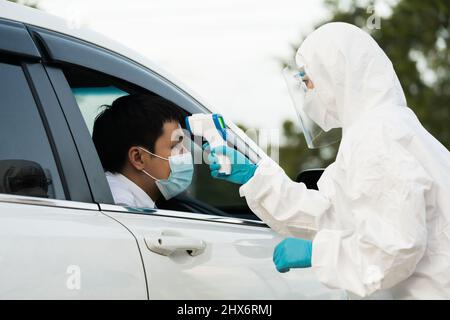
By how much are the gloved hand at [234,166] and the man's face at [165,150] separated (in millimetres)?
334

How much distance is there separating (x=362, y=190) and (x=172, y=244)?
68 cm

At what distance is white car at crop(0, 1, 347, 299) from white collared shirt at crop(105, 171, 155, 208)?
20 cm

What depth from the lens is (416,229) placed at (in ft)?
8.69

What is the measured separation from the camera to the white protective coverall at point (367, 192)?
2.68m

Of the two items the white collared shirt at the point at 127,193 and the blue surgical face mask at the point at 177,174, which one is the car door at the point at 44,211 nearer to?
the white collared shirt at the point at 127,193

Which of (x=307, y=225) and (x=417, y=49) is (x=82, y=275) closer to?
(x=307, y=225)

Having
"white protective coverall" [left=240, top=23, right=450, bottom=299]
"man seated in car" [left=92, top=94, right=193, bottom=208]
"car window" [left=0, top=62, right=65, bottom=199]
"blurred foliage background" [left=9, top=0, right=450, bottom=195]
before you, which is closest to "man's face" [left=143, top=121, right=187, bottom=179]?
"man seated in car" [left=92, top=94, right=193, bottom=208]

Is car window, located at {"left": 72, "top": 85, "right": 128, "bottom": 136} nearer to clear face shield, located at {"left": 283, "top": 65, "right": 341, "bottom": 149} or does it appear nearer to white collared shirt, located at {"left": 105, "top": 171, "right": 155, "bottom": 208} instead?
white collared shirt, located at {"left": 105, "top": 171, "right": 155, "bottom": 208}

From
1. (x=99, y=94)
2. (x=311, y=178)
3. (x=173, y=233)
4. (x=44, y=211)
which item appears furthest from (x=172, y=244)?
(x=99, y=94)

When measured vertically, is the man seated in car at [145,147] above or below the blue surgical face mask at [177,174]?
above

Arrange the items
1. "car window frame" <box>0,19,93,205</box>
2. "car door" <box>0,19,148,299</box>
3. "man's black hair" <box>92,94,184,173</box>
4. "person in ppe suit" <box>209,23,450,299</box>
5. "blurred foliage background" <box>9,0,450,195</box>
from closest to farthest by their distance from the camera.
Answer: "car door" <box>0,19,148,299</box>, "person in ppe suit" <box>209,23,450,299</box>, "car window frame" <box>0,19,93,205</box>, "man's black hair" <box>92,94,184,173</box>, "blurred foliage background" <box>9,0,450,195</box>

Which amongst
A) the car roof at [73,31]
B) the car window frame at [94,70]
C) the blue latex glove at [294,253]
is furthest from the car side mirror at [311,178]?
the blue latex glove at [294,253]

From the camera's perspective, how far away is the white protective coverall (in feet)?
8.80

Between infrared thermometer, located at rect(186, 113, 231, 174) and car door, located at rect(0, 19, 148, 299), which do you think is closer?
car door, located at rect(0, 19, 148, 299)
